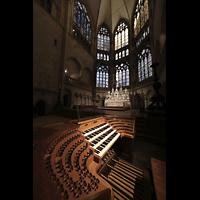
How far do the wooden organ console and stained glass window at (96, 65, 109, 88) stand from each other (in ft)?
47.8

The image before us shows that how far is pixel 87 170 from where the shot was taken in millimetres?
1100

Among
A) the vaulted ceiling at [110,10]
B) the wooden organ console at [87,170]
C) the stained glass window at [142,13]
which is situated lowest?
the wooden organ console at [87,170]

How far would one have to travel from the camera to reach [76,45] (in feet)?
38.0

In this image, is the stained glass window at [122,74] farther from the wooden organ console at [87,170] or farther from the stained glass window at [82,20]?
the wooden organ console at [87,170]

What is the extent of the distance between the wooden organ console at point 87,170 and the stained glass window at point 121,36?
19482 millimetres

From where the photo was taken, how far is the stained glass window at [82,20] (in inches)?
479

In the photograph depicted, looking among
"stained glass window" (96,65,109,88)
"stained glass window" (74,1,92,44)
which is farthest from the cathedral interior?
"stained glass window" (74,1,92,44)

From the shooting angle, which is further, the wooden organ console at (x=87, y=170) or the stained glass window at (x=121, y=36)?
the stained glass window at (x=121, y=36)

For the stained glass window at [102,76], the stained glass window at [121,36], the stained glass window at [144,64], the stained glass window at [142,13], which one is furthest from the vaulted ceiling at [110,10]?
the stained glass window at [144,64]

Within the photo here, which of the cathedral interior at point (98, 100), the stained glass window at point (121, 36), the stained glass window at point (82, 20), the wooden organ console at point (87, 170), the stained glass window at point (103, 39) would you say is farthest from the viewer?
the stained glass window at point (103, 39)
